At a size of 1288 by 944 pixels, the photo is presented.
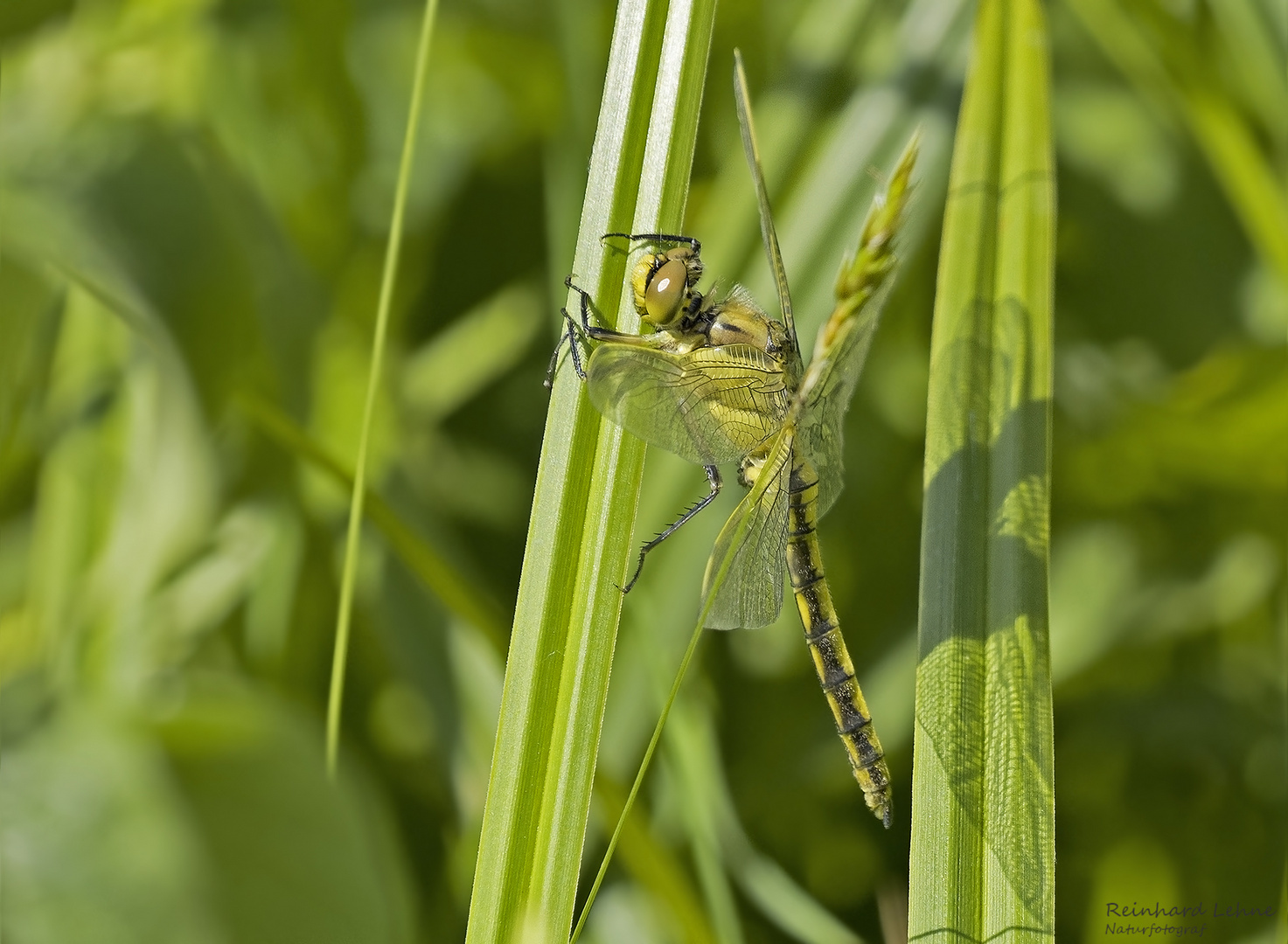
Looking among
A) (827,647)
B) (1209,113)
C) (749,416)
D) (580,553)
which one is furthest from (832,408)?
(1209,113)

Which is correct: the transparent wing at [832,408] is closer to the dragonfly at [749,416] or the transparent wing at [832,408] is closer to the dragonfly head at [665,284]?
the dragonfly at [749,416]

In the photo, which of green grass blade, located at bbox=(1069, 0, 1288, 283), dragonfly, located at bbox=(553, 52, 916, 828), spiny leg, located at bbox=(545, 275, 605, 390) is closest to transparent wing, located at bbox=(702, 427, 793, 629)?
dragonfly, located at bbox=(553, 52, 916, 828)

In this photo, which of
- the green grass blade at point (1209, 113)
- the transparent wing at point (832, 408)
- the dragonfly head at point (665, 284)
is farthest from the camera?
the green grass blade at point (1209, 113)

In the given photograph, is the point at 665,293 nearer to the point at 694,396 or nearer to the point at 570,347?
the point at 694,396

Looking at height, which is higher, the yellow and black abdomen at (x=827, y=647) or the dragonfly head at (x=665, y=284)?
the dragonfly head at (x=665, y=284)

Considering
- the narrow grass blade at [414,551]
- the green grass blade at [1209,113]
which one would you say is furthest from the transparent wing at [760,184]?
the green grass blade at [1209,113]

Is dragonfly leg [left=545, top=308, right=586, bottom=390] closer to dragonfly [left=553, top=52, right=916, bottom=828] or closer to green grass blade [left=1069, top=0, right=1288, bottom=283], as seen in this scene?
dragonfly [left=553, top=52, right=916, bottom=828]

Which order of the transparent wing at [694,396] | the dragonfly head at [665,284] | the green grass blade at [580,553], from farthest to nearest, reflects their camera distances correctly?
the dragonfly head at [665,284] → the transparent wing at [694,396] → the green grass blade at [580,553]
